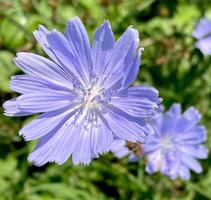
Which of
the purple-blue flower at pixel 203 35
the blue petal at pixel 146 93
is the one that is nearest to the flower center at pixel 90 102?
the blue petal at pixel 146 93

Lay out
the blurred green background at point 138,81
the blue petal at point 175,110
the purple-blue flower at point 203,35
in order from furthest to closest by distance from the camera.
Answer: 1. the purple-blue flower at point 203,35
2. the blurred green background at point 138,81
3. the blue petal at point 175,110

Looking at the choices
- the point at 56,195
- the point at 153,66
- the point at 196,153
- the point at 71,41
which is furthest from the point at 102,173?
the point at 71,41

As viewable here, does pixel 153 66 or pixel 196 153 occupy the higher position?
pixel 153 66

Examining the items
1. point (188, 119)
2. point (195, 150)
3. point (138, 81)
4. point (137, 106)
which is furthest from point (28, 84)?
point (138, 81)

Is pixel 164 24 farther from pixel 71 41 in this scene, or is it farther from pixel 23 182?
pixel 71 41

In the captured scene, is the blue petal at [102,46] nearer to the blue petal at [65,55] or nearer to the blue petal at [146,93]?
the blue petal at [65,55]

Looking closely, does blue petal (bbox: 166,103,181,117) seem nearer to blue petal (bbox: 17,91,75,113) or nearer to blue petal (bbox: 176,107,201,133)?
blue petal (bbox: 176,107,201,133)
